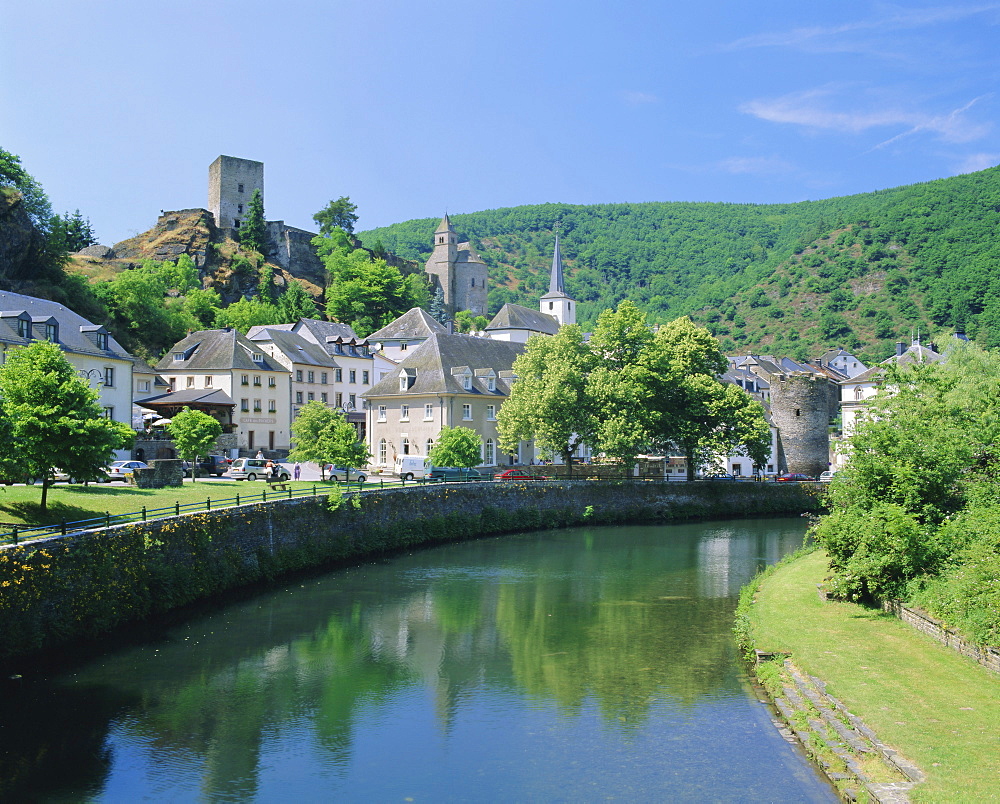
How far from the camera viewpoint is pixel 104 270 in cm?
9281

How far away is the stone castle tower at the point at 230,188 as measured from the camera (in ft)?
361

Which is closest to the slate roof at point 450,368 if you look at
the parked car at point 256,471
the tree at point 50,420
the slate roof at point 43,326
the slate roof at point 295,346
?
the slate roof at point 295,346

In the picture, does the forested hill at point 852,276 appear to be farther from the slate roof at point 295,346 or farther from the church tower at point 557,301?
the slate roof at point 295,346

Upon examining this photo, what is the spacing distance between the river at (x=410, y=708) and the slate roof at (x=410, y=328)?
53599 mm

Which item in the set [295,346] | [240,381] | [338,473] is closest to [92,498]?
[338,473]

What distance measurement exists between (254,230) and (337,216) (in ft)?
74.8

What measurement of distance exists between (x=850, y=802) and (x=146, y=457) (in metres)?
47.8

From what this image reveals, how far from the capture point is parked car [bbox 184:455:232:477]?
168 ft

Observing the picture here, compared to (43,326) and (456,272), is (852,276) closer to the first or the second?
(456,272)

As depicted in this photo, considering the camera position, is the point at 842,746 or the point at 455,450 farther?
the point at 455,450

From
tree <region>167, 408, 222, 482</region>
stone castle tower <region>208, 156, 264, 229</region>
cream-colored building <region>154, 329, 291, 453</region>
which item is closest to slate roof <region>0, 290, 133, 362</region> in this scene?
tree <region>167, 408, 222, 482</region>

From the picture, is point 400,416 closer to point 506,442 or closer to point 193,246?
point 506,442

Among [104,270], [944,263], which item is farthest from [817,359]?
[104,270]

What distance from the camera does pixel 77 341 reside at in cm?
5044
